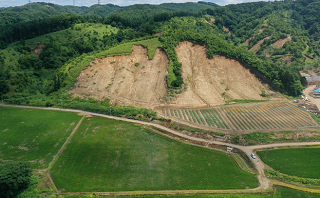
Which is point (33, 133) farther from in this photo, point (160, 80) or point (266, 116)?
point (266, 116)

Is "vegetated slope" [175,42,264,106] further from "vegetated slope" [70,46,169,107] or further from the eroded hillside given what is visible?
"vegetated slope" [70,46,169,107]

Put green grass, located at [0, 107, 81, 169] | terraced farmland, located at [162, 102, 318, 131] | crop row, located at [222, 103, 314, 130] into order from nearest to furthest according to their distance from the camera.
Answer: green grass, located at [0, 107, 81, 169] → terraced farmland, located at [162, 102, 318, 131] → crop row, located at [222, 103, 314, 130]

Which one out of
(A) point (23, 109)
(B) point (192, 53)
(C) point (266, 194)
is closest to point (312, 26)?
(B) point (192, 53)

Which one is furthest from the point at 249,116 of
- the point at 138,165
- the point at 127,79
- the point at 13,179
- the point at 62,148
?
the point at 13,179

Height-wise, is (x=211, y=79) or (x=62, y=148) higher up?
(x=211, y=79)

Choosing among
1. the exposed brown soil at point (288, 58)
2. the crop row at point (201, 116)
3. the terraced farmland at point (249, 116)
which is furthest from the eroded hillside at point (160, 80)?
the exposed brown soil at point (288, 58)

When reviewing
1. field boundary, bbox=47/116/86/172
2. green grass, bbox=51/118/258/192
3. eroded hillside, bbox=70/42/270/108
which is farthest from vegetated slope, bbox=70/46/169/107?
green grass, bbox=51/118/258/192

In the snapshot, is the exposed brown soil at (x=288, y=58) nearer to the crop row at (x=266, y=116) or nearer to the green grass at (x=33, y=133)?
the crop row at (x=266, y=116)
